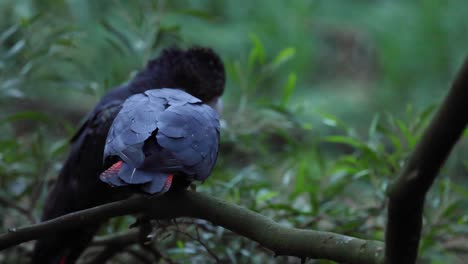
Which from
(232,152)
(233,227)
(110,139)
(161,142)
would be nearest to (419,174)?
(233,227)

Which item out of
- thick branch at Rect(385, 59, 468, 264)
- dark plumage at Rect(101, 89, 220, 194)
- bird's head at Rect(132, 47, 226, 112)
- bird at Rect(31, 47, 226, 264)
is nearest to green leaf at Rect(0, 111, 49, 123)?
bird at Rect(31, 47, 226, 264)

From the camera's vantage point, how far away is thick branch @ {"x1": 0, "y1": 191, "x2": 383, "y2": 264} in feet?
2.75

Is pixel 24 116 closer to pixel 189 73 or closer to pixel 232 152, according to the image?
pixel 189 73

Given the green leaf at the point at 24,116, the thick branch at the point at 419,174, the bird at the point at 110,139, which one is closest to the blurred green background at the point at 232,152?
the green leaf at the point at 24,116

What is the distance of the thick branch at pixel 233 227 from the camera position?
84 cm

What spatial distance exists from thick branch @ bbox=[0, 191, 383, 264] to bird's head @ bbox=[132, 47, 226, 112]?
0.64 meters

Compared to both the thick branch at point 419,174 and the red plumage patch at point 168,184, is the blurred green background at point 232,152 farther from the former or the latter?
the thick branch at point 419,174

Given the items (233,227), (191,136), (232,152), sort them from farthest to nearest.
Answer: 1. (232,152)
2. (191,136)
3. (233,227)

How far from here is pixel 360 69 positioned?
14.8 ft

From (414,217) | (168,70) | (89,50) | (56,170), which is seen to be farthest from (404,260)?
(89,50)

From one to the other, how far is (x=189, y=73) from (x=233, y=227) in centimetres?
80

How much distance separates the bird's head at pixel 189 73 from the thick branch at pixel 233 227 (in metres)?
0.64

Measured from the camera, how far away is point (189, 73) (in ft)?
5.55

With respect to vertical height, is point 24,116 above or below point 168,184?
below
